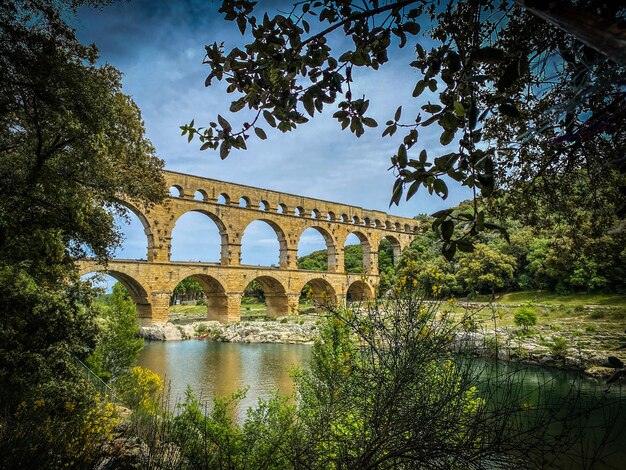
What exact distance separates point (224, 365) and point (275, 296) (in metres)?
13.7

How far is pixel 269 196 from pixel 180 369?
16519mm

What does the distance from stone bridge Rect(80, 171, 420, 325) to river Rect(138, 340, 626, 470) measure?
3811 millimetres

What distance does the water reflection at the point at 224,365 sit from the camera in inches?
365

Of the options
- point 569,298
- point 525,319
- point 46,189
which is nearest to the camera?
point 46,189

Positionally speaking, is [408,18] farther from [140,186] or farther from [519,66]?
[140,186]

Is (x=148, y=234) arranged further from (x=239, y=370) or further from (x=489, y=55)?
(x=489, y=55)

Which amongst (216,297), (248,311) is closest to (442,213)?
(216,297)

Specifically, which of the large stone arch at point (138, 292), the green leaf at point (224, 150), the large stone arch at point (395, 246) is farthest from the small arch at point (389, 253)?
the green leaf at point (224, 150)

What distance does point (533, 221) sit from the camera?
2914 mm

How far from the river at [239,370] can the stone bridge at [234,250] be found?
3.81 m

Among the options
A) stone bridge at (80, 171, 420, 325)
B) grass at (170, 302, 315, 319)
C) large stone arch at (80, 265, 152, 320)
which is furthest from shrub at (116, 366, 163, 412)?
grass at (170, 302, 315, 319)

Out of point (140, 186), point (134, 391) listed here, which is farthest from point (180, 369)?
point (140, 186)

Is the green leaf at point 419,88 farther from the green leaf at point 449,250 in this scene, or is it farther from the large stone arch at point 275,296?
the large stone arch at point 275,296

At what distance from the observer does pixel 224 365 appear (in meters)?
12.5
